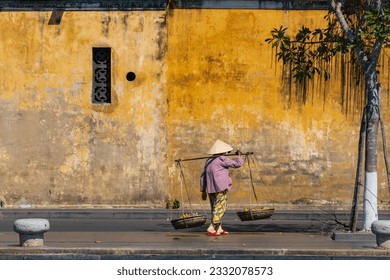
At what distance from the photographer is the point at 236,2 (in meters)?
27.3

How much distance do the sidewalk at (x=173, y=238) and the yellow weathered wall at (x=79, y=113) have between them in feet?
3.14

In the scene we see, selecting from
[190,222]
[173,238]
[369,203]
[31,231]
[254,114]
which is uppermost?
[254,114]

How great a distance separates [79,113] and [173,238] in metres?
7.12

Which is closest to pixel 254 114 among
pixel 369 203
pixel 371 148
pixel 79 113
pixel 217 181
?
pixel 79 113

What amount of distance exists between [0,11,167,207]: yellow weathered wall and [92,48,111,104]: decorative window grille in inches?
6.3

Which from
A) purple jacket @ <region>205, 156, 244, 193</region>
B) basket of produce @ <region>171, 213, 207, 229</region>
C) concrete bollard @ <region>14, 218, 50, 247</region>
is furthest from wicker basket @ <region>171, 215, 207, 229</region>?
concrete bollard @ <region>14, 218, 50, 247</region>

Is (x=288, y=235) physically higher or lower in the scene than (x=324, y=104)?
lower

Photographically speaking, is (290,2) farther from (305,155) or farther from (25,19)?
(25,19)

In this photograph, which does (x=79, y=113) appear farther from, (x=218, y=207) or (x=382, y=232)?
(x=382, y=232)

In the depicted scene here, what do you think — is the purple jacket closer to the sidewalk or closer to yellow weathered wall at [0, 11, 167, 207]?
the sidewalk

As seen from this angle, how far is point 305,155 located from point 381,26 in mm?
7474

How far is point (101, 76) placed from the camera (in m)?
27.6

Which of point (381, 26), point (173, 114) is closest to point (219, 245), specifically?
point (381, 26)

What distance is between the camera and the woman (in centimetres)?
2117
